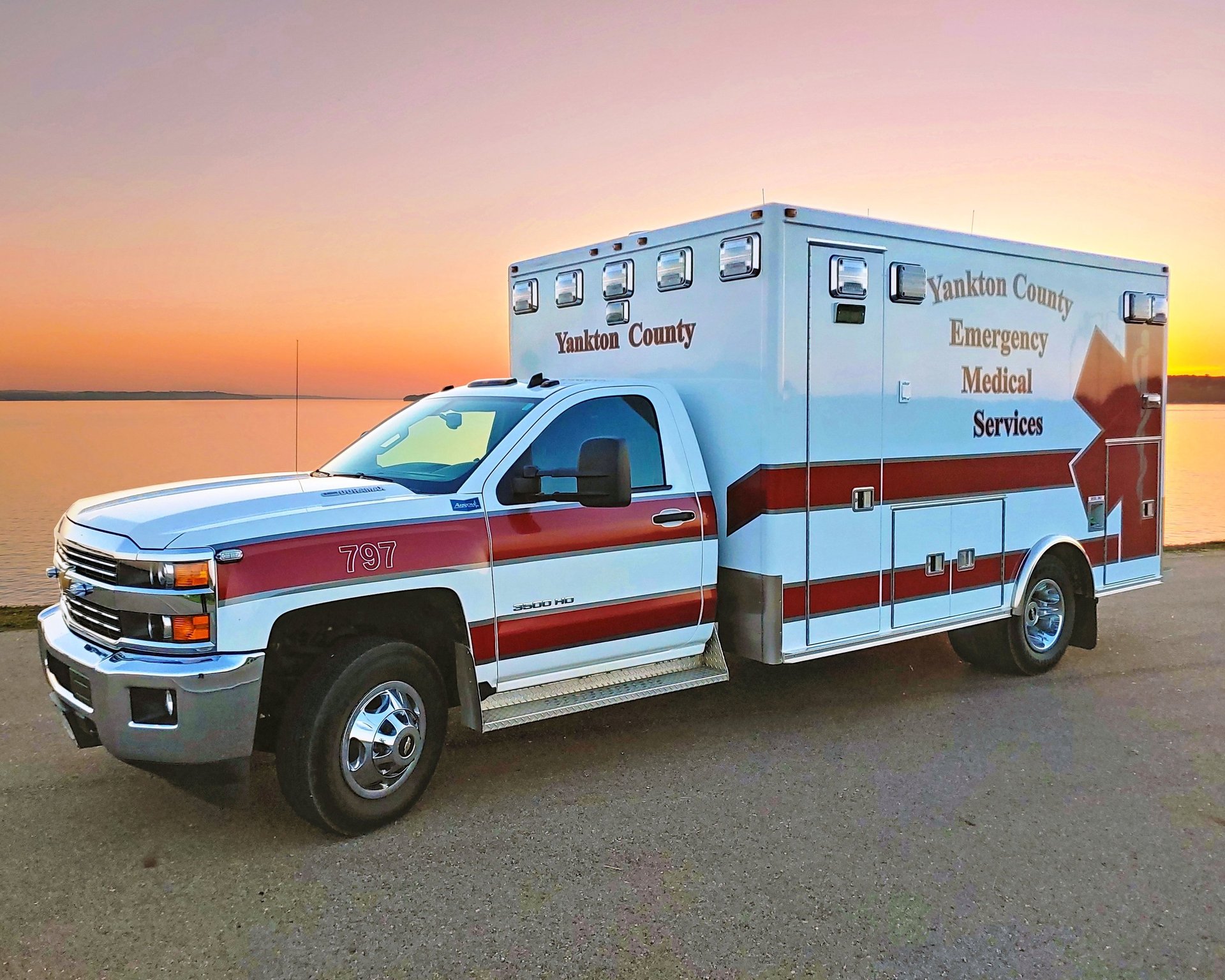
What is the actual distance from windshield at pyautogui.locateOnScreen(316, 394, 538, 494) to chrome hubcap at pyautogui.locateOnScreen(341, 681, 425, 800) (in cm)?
101

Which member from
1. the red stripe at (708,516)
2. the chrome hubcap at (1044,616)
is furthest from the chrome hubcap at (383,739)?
the chrome hubcap at (1044,616)

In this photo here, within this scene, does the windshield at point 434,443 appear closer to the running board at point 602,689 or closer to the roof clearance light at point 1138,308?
the running board at point 602,689

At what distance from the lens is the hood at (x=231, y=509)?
4.42 metres

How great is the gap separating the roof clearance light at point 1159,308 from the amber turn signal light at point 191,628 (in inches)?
290

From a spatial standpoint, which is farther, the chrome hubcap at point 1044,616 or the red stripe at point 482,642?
the chrome hubcap at point 1044,616

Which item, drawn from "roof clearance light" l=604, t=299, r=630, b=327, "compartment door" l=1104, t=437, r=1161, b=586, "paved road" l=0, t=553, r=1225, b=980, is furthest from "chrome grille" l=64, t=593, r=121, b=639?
"compartment door" l=1104, t=437, r=1161, b=586

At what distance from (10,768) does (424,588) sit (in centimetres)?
256

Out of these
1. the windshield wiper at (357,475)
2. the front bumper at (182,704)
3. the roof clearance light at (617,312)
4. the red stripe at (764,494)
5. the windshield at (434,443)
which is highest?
the roof clearance light at (617,312)

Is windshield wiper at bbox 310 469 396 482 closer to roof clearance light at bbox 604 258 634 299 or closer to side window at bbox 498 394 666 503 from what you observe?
side window at bbox 498 394 666 503

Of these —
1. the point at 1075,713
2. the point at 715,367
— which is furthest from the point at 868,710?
the point at 715,367

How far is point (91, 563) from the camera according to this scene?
4.70 metres

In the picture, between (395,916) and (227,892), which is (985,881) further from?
(227,892)

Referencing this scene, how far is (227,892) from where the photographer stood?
420cm

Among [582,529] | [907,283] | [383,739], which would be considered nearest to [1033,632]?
[907,283]
